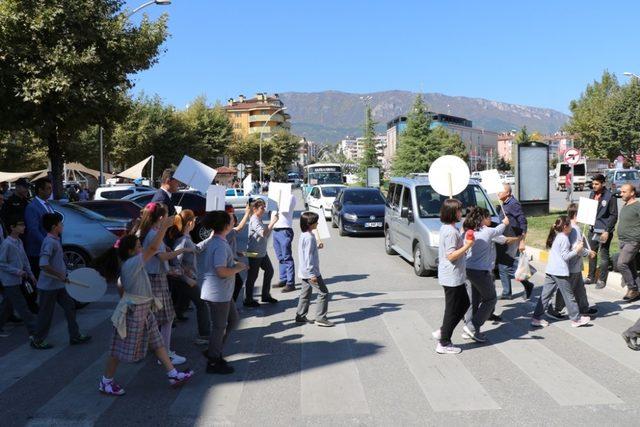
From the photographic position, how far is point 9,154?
129 ft

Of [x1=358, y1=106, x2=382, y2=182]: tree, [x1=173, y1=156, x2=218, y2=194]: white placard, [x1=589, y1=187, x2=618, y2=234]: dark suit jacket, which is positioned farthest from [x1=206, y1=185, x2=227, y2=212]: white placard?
[x1=358, y1=106, x2=382, y2=182]: tree

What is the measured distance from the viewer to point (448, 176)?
8039 mm

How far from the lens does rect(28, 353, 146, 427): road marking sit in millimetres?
4278

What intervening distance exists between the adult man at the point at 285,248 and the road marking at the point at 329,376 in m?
2.71

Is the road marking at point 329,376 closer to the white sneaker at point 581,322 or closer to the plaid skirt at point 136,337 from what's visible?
the plaid skirt at point 136,337

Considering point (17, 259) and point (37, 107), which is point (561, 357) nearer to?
point (17, 259)

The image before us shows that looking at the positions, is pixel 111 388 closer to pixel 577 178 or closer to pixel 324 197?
pixel 324 197

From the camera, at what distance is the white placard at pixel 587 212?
323 inches

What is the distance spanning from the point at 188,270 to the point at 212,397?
2026 millimetres

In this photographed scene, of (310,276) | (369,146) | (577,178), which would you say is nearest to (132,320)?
(310,276)

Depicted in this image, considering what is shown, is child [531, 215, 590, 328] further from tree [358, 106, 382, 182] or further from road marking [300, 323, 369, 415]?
tree [358, 106, 382, 182]

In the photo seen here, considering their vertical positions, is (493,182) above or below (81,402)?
above

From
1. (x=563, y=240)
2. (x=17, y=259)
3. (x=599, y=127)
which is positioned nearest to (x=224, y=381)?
(x=17, y=259)

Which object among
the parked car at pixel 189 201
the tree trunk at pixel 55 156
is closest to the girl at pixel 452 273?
the parked car at pixel 189 201
